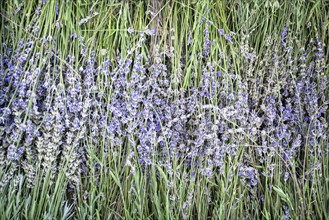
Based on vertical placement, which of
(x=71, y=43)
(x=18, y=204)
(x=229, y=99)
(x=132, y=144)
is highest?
(x=71, y=43)

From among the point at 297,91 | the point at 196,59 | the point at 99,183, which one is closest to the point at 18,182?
the point at 99,183

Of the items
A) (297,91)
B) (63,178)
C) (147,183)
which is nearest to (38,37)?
(63,178)

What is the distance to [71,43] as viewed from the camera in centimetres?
169

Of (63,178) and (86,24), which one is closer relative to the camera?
(63,178)

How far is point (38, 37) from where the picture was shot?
1672 millimetres

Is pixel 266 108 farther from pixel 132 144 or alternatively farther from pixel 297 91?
pixel 132 144

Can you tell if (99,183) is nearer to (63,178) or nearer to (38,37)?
(63,178)

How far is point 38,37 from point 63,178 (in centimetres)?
61

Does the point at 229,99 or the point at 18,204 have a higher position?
the point at 229,99

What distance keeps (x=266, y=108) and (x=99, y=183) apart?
2.53ft

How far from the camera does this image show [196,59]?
1.68 meters

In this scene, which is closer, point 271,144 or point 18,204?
point 18,204

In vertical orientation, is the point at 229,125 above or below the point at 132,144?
above

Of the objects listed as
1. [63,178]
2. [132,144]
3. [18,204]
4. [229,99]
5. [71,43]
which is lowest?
[18,204]
